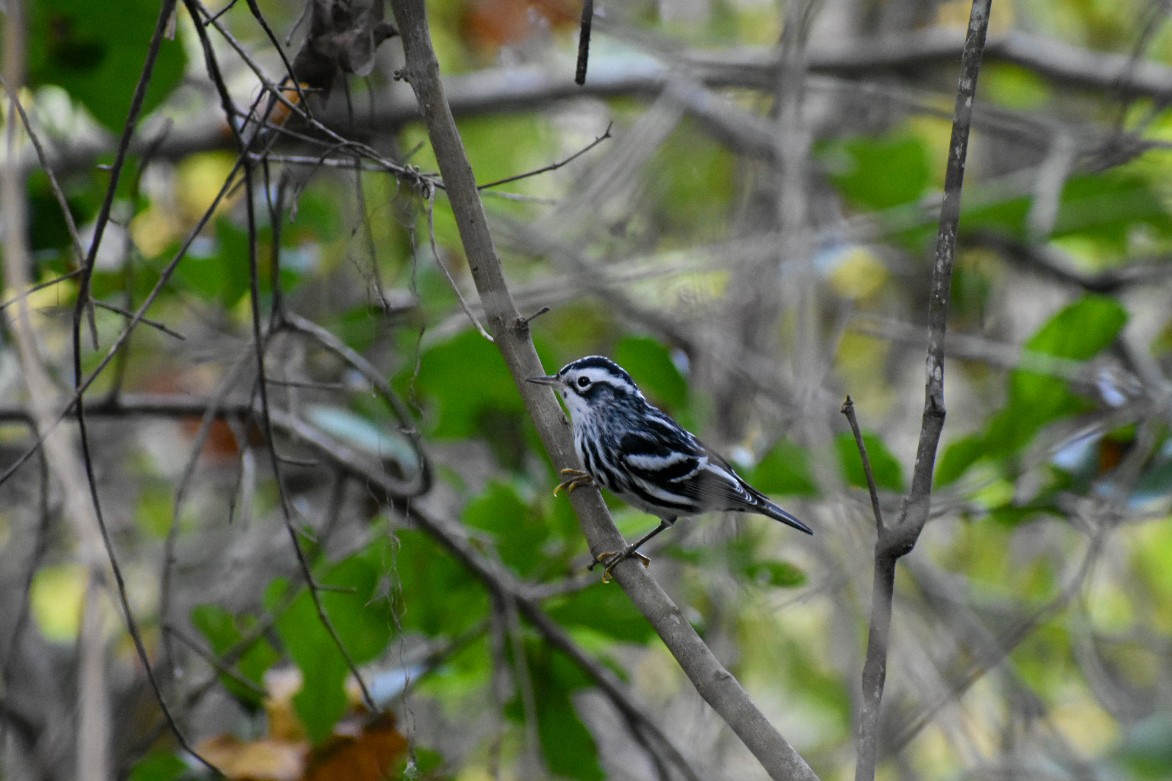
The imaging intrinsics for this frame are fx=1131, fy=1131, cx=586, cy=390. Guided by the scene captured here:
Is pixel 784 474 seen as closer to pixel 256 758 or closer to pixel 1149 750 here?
pixel 1149 750

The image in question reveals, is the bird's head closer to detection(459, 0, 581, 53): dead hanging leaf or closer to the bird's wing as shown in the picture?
the bird's wing

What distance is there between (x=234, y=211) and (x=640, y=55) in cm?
225

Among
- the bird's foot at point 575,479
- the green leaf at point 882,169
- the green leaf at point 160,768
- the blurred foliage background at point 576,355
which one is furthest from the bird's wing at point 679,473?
the green leaf at point 882,169

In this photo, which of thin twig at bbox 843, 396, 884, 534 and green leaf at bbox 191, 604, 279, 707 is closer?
thin twig at bbox 843, 396, 884, 534

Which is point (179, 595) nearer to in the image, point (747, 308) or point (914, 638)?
point (747, 308)

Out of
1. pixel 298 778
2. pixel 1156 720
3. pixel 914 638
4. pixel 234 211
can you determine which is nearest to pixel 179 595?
pixel 234 211

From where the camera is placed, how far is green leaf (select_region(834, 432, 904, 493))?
3.38 metres

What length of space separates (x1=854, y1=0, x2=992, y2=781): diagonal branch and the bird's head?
5.62 ft

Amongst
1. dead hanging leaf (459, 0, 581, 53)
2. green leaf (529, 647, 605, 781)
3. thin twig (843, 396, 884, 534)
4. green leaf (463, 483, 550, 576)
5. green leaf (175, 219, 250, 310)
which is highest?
dead hanging leaf (459, 0, 581, 53)

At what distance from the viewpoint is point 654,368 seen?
3.86 meters

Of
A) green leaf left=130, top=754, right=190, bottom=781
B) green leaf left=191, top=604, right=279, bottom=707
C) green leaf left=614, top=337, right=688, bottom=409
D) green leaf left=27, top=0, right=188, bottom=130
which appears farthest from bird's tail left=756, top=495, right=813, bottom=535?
green leaf left=27, top=0, right=188, bottom=130

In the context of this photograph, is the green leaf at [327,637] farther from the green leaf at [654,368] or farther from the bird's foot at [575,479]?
the green leaf at [654,368]

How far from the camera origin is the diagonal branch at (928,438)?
185 cm

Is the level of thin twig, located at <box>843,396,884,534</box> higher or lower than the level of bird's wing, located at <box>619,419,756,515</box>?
lower
